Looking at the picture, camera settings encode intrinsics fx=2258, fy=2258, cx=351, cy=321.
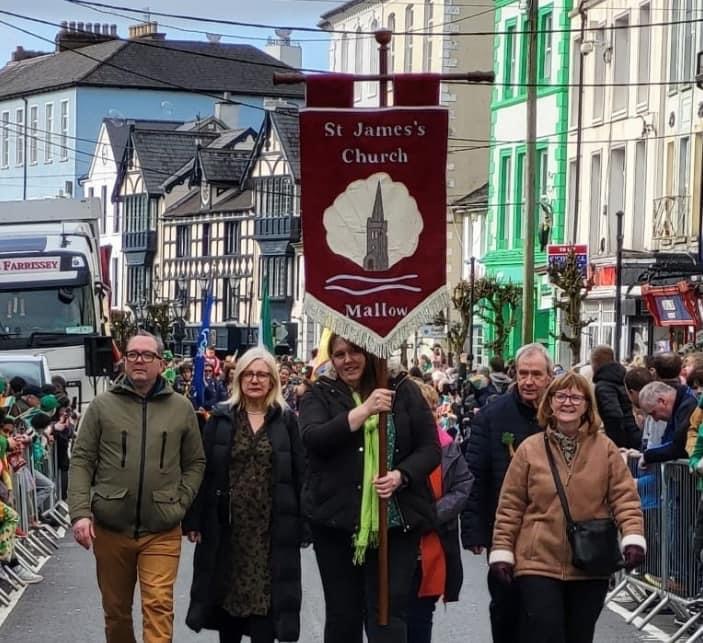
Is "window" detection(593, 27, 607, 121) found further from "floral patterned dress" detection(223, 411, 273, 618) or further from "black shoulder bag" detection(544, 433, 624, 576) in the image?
"black shoulder bag" detection(544, 433, 624, 576)

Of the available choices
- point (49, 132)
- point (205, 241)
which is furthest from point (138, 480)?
point (49, 132)

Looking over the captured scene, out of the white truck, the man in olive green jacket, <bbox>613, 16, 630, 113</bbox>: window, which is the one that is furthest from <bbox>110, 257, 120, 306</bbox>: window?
the man in olive green jacket

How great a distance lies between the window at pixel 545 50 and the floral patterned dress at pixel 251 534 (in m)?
43.5

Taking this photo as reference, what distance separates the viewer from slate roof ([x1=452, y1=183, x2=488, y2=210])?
213 ft

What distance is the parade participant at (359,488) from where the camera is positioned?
1014 cm

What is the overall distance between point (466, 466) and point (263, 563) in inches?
43.7

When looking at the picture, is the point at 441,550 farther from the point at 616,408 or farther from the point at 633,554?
the point at 616,408

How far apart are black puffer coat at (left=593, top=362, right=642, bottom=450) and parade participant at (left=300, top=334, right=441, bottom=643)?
5577 millimetres

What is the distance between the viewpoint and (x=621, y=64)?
47.3 meters

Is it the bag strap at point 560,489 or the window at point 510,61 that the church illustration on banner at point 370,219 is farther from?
the window at point 510,61

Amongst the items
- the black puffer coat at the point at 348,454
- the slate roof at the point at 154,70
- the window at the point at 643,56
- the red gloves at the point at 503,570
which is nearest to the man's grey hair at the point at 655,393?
the black puffer coat at the point at 348,454

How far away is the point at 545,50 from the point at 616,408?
38.6 m

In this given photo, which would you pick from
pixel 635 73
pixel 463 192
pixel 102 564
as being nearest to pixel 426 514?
pixel 102 564

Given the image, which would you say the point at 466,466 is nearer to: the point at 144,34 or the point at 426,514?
the point at 426,514
